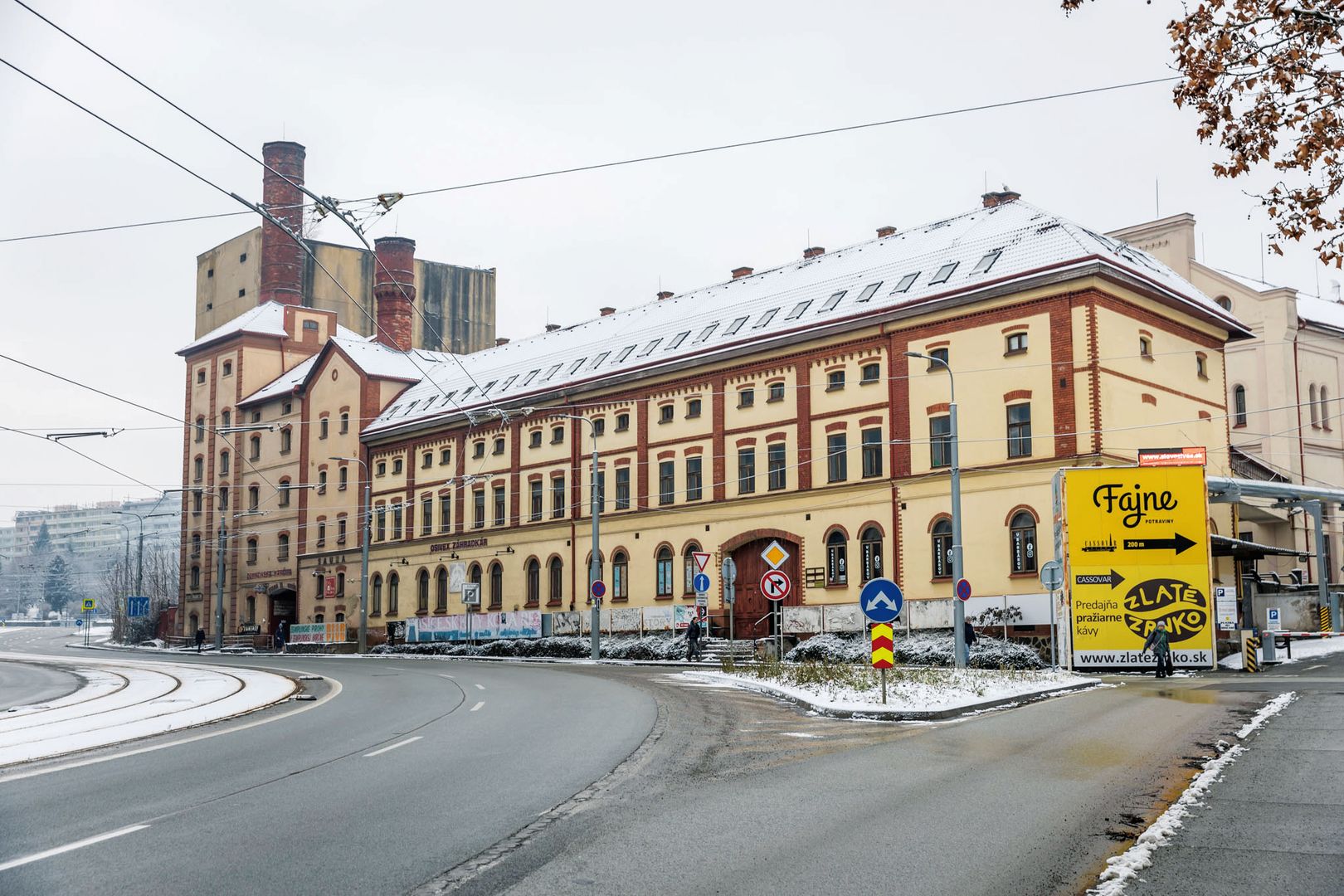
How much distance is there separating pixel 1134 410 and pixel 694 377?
16.8m

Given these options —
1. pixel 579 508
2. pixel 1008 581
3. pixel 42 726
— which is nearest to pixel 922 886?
pixel 42 726

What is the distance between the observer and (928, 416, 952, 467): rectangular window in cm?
4184

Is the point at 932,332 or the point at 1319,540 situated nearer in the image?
the point at 932,332

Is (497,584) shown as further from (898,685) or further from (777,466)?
(898,685)

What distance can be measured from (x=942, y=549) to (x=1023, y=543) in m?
3.08

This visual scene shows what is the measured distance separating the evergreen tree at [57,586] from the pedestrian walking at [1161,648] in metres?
159

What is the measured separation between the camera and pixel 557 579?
186 feet

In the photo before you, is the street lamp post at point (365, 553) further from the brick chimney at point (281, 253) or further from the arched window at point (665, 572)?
the brick chimney at point (281, 253)

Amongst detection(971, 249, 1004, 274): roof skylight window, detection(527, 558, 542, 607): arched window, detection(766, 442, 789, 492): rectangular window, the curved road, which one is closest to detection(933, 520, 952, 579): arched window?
detection(766, 442, 789, 492): rectangular window

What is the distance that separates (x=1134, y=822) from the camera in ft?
33.3

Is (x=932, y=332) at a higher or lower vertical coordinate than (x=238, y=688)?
higher

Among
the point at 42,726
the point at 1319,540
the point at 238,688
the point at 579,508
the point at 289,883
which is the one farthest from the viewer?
the point at 579,508

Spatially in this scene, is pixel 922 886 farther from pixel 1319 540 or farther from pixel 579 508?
pixel 579 508

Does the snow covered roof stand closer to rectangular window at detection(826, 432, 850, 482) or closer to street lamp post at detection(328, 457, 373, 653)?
street lamp post at detection(328, 457, 373, 653)
